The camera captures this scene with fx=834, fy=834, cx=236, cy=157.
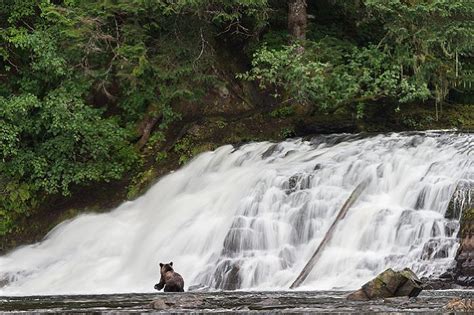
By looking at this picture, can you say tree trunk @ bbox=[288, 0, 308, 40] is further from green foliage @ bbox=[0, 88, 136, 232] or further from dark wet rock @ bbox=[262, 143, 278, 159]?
green foliage @ bbox=[0, 88, 136, 232]

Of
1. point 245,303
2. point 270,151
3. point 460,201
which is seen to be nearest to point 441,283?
point 460,201

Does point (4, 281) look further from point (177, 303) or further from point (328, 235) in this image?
point (177, 303)

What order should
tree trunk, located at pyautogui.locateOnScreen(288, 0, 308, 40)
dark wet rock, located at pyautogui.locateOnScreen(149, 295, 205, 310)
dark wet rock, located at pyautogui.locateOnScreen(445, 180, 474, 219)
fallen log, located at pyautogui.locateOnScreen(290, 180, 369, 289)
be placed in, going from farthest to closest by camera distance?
tree trunk, located at pyautogui.locateOnScreen(288, 0, 308, 40) < dark wet rock, located at pyautogui.locateOnScreen(445, 180, 474, 219) < fallen log, located at pyautogui.locateOnScreen(290, 180, 369, 289) < dark wet rock, located at pyautogui.locateOnScreen(149, 295, 205, 310)

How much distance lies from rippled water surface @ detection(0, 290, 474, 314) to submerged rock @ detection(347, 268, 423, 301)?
5.4 inches

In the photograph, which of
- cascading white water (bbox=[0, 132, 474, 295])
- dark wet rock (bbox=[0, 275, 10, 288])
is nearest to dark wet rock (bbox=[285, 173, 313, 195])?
cascading white water (bbox=[0, 132, 474, 295])

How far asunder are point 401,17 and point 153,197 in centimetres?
660

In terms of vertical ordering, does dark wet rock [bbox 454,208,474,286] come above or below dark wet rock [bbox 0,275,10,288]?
above

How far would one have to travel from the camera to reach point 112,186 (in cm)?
1841

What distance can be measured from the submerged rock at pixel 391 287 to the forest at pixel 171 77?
8788mm

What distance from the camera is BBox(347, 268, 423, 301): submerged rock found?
8852mm

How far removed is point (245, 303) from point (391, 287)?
5.16 feet

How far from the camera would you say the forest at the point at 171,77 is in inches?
699

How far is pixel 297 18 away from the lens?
1977 cm

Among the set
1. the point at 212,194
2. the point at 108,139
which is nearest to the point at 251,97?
the point at 108,139
